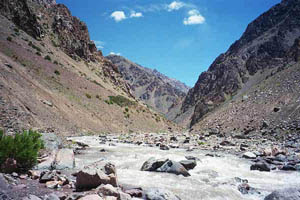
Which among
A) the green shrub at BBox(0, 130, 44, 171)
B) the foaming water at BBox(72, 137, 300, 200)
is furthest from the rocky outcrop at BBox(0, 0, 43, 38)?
the green shrub at BBox(0, 130, 44, 171)

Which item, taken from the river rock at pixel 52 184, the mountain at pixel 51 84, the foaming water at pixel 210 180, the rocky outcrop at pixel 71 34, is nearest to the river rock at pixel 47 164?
the foaming water at pixel 210 180

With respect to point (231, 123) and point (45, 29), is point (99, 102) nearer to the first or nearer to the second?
point (231, 123)

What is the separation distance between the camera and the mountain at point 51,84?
72.7 ft

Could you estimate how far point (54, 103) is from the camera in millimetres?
29953

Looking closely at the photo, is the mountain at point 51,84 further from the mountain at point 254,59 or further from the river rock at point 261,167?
the mountain at point 254,59

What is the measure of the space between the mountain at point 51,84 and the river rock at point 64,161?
18.0ft

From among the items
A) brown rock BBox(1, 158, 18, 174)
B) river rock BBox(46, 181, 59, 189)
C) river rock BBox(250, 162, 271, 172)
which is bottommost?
river rock BBox(46, 181, 59, 189)

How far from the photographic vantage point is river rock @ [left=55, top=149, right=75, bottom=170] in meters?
10.0

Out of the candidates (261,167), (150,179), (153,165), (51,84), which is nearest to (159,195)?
(150,179)

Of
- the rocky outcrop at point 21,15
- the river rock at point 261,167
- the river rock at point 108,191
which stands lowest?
the river rock at point 108,191

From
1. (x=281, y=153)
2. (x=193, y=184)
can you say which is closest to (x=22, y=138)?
(x=193, y=184)

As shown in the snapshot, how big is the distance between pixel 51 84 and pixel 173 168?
32138mm

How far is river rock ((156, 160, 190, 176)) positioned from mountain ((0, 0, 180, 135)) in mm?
10113

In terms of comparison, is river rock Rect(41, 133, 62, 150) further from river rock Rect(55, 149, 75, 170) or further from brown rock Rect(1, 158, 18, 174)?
brown rock Rect(1, 158, 18, 174)
